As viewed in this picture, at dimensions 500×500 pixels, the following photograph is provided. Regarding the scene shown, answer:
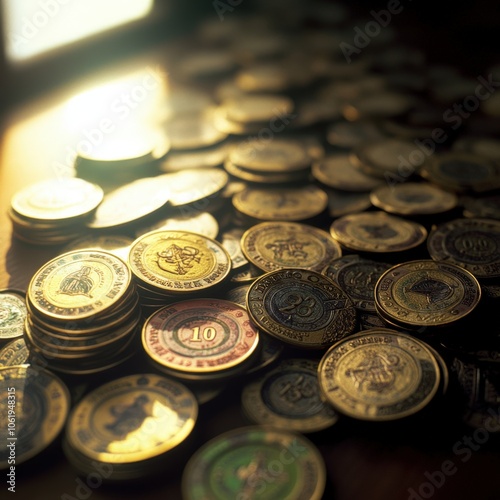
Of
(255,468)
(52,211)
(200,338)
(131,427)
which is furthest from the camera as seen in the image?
(52,211)

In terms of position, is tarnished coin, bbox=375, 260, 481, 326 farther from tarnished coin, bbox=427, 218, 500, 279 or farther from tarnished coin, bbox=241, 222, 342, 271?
tarnished coin, bbox=241, 222, 342, 271

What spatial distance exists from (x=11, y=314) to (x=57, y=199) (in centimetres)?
66

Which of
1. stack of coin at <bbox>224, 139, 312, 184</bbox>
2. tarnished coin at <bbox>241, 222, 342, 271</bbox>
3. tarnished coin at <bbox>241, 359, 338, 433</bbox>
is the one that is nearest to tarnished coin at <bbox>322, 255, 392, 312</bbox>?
tarnished coin at <bbox>241, 222, 342, 271</bbox>

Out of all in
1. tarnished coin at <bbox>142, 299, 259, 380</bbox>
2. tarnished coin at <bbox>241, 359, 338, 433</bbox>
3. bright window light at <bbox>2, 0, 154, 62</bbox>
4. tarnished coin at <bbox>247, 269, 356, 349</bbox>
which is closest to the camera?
tarnished coin at <bbox>241, 359, 338, 433</bbox>

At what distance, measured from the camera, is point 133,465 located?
69.2 inches

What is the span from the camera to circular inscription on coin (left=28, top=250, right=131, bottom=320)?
82.3 inches

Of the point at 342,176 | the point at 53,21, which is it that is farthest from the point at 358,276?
the point at 53,21

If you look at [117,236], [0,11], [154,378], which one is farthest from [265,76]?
[154,378]

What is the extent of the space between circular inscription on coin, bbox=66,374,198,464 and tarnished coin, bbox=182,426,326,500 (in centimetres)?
11

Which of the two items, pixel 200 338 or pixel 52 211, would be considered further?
pixel 52 211

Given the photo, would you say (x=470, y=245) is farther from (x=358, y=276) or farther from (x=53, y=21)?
(x=53, y=21)

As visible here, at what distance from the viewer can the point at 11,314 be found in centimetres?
231

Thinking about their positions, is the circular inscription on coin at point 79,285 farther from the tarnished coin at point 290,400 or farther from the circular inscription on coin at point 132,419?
the tarnished coin at point 290,400

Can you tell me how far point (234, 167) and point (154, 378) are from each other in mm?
1475
